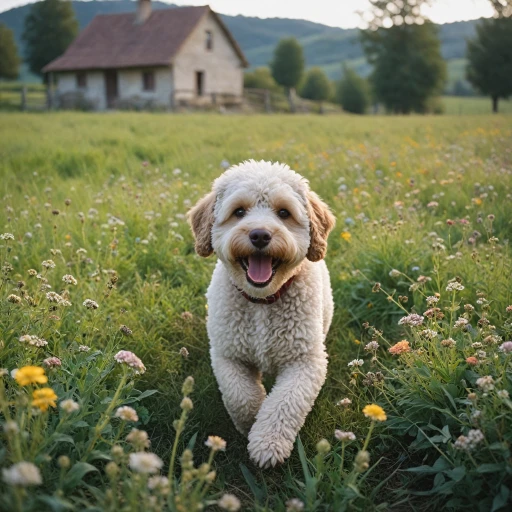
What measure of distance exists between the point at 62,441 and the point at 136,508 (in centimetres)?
74

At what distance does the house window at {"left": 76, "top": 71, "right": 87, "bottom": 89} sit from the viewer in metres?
41.7

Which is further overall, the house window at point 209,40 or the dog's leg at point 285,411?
the house window at point 209,40

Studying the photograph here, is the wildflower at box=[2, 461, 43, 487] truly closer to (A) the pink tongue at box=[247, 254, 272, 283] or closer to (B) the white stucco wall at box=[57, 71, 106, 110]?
(A) the pink tongue at box=[247, 254, 272, 283]

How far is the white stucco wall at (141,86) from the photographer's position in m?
37.0

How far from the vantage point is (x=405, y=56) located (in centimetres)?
4934

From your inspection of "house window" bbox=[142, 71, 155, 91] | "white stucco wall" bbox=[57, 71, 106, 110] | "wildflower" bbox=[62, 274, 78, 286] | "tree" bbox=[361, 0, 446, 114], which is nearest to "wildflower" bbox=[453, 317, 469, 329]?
"wildflower" bbox=[62, 274, 78, 286]

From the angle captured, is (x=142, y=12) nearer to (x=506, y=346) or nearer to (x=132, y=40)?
(x=132, y=40)

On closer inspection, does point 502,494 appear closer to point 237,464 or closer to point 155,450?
point 237,464

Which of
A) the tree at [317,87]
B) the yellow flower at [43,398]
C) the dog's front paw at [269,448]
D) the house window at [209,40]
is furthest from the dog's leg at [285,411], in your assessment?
the tree at [317,87]

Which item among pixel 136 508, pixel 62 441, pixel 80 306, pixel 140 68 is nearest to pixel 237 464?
pixel 62 441

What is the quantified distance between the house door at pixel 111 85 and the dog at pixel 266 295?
1581 inches

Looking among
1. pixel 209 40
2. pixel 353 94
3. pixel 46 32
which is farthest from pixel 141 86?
pixel 353 94

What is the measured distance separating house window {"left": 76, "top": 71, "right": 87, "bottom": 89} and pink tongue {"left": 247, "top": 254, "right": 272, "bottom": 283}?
43.1 metres

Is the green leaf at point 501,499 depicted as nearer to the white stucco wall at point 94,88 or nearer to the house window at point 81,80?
the white stucco wall at point 94,88
